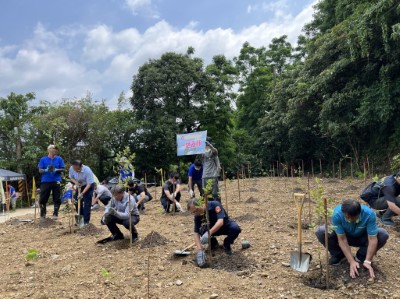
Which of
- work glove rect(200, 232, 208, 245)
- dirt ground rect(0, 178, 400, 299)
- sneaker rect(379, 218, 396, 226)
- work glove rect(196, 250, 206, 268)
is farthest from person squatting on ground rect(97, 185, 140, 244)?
sneaker rect(379, 218, 396, 226)

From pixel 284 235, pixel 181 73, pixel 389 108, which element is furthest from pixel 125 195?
pixel 181 73

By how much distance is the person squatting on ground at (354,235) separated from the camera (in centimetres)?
343

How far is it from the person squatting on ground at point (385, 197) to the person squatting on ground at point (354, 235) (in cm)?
134

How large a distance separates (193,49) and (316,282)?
20813 millimetres

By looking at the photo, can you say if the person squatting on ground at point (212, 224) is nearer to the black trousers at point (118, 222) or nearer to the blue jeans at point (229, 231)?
the blue jeans at point (229, 231)

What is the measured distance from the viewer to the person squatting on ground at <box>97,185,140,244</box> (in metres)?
5.21

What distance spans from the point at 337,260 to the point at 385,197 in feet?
5.59

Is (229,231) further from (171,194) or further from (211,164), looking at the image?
(171,194)

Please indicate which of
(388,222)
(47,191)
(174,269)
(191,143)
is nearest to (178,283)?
(174,269)

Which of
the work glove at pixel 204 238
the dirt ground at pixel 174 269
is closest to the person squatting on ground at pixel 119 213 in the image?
the dirt ground at pixel 174 269

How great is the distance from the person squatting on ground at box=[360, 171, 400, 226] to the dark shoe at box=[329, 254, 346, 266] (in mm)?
1375

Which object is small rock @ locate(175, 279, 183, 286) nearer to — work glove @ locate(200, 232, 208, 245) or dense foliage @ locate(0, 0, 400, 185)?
work glove @ locate(200, 232, 208, 245)

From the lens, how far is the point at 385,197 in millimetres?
5027

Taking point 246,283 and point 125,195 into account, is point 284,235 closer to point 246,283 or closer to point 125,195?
point 246,283
